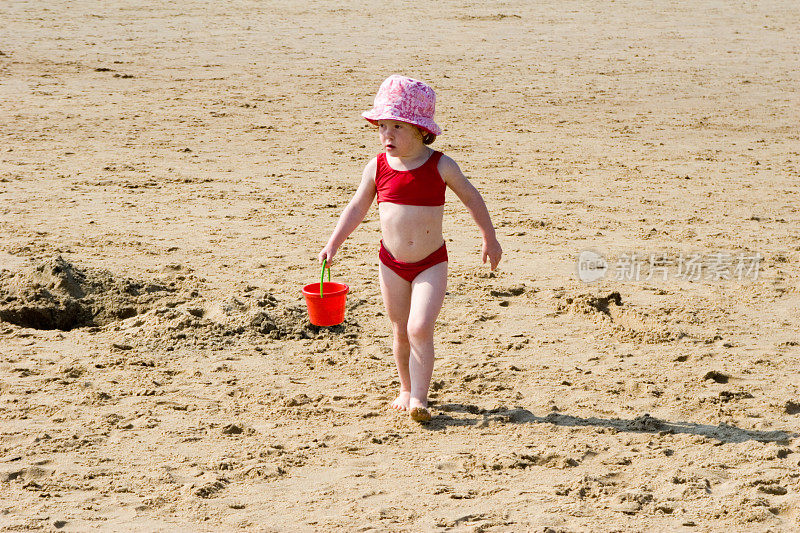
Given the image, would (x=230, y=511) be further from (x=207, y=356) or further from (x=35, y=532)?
(x=207, y=356)

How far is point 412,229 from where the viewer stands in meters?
4.18

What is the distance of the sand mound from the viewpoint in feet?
17.1

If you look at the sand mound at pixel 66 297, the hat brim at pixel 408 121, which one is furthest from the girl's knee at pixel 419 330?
the sand mound at pixel 66 297

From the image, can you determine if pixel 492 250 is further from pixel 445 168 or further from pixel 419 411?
pixel 419 411

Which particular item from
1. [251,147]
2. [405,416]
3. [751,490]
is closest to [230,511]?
[405,416]

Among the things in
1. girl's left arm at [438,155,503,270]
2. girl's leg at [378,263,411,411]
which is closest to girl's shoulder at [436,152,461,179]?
girl's left arm at [438,155,503,270]

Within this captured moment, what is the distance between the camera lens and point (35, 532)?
3.34 m

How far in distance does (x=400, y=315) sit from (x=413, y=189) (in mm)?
551

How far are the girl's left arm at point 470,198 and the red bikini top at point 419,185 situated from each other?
33 millimetres

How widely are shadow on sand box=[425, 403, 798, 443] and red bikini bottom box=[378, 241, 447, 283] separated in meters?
0.61

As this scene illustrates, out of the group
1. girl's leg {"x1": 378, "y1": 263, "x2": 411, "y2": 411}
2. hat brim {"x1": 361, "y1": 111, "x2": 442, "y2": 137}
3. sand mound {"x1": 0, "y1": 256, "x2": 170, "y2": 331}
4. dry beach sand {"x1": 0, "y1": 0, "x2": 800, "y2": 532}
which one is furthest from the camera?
sand mound {"x1": 0, "y1": 256, "x2": 170, "y2": 331}

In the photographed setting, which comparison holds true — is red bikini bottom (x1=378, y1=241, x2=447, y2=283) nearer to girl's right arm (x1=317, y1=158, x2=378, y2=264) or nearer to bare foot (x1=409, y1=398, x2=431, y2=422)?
girl's right arm (x1=317, y1=158, x2=378, y2=264)

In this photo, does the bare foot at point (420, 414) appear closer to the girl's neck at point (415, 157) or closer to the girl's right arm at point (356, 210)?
the girl's right arm at point (356, 210)

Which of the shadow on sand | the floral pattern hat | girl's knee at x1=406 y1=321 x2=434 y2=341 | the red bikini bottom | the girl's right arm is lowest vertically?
the shadow on sand
